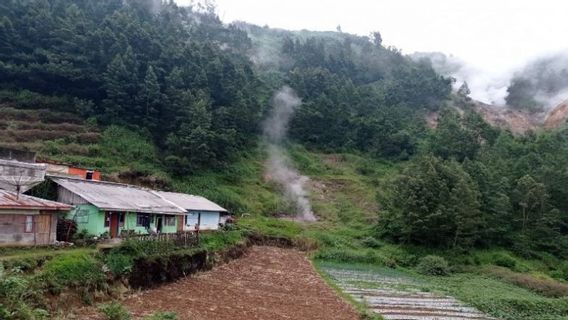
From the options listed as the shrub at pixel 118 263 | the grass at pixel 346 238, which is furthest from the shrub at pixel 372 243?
the shrub at pixel 118 263

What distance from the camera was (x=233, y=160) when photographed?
59.6 m

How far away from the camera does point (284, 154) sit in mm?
67188

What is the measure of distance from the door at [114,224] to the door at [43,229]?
4.21 metres

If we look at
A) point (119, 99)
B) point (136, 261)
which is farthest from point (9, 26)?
point (136, 261)

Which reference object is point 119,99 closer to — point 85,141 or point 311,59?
point 85,141

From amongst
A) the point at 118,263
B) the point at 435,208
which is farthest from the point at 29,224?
the point at 435,208

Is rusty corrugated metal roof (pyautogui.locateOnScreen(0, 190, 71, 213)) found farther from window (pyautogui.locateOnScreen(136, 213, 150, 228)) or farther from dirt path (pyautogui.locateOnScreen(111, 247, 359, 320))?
window (pyautogui.locateOnScreen(136, 213, 150, 228))

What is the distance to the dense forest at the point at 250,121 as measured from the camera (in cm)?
4531

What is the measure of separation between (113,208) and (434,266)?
25.3 meters

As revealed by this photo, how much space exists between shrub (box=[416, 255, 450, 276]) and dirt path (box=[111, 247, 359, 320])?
11.5 meters

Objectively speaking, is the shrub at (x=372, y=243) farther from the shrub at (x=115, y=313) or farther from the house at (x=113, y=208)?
the shrub at (x=115, y=313)

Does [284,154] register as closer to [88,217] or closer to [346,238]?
[346,238]

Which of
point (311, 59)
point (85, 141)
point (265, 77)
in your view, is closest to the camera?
point (85, 141)

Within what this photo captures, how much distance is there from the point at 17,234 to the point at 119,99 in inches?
1377
